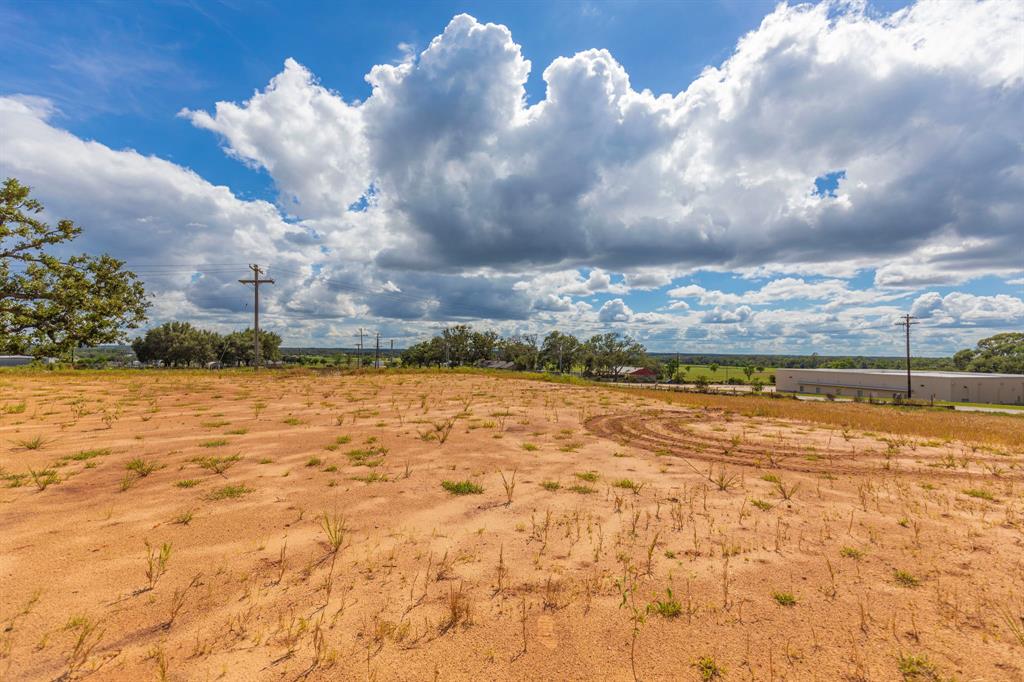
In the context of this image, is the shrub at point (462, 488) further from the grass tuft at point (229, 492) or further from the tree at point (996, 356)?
the tree at point (996, 356)

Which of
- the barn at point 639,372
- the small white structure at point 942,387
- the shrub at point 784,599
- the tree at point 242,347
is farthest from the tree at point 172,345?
the small white structure at point 942,387

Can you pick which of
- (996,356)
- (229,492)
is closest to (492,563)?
(229,492)

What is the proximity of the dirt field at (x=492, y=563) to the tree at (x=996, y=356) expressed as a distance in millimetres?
154026

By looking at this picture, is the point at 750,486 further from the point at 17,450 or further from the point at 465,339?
the point at 465,339

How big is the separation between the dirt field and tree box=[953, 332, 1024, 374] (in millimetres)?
154026

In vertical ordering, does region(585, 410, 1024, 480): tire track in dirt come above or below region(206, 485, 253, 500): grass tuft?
below

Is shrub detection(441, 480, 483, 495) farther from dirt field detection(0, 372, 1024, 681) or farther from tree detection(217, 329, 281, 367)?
tree detection(217, 329, 281, 367)

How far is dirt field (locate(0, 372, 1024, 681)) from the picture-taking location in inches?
155

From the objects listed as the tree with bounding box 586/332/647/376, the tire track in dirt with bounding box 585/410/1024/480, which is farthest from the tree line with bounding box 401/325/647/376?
the tire track in dirt with bounding box 585/410/1024/480

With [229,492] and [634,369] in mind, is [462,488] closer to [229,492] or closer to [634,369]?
[229,492]

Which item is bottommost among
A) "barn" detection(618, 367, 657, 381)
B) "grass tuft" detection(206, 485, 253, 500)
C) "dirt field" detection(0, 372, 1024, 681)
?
"barn" detection(618, 367, 657, 381)

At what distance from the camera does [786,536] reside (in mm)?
6582

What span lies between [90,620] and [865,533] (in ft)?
35.0

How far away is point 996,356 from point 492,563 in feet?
582
